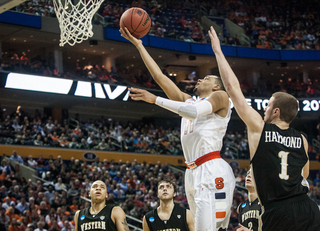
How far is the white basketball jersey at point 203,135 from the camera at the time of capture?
3975mm

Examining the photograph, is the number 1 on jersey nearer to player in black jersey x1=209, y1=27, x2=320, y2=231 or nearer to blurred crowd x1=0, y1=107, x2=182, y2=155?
player in black jersey x1=209, y1=27, x2=320, y2=231

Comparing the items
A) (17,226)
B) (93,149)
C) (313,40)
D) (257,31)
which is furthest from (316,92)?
(17,226)

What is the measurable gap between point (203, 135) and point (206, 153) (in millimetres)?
174

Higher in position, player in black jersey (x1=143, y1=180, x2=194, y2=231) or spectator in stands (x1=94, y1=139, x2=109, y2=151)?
player in black jersey (x1=143, y1=180, x2=194, y2=231)

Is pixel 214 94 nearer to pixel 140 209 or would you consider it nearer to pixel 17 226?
pixel 17 226

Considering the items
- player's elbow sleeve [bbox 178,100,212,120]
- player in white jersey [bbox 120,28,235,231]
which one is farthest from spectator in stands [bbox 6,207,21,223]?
player's elbow sleeve [bbox 178,100,212,120]

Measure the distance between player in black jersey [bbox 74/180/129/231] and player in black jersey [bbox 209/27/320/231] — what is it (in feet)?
9.71

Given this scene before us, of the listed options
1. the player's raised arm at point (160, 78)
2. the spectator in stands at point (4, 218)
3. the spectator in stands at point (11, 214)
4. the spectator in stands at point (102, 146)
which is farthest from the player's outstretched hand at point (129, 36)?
the spectator in stands at point (102, 146)

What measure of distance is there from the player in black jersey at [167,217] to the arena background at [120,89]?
16.1 feet

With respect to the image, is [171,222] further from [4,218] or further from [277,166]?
[4,218]

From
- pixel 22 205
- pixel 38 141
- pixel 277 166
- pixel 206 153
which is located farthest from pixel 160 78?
pixel 38 141

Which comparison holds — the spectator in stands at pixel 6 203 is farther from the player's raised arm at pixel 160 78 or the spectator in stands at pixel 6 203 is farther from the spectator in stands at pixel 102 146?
the player's raised arm at pixel 160 78

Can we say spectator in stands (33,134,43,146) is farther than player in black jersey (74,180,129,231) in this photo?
Yes

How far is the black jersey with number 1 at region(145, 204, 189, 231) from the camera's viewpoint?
18.1 ft
